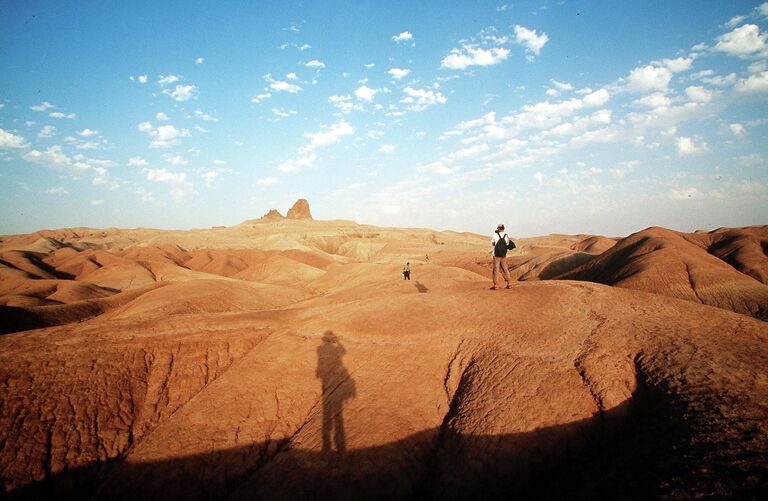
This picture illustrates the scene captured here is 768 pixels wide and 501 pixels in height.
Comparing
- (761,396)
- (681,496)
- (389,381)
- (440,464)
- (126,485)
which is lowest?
(126,485)

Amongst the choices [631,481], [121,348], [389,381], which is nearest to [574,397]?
[631,481]

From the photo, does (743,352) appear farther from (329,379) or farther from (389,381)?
(329,379)

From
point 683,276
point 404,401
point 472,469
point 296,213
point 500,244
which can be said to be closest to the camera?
point 472,469

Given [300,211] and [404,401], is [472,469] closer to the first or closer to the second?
[404,401]

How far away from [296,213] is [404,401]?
364ft

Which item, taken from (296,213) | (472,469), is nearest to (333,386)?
(472,469)

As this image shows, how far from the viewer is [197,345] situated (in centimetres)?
1093

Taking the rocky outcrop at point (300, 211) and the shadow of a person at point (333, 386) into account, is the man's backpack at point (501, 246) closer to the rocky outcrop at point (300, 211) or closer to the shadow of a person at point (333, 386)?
the shadow of a person at point (333, 386)

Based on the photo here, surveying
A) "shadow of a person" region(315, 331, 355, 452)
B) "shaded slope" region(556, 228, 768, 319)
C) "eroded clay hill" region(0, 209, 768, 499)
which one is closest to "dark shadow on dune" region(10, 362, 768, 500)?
"eroded clay hill" region(0, 209, 768, 499)

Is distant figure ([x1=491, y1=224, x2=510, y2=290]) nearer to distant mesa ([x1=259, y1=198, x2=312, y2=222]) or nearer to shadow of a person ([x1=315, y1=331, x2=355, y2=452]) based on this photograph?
shadow of a person ([x1=315, y1=331, x2=355, y2=452])

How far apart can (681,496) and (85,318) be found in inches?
1091

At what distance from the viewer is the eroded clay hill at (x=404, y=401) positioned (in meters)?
5.54

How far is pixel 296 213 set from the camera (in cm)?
11450

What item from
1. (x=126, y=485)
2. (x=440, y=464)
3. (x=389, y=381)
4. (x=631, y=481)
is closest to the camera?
(x=631, y=481)
